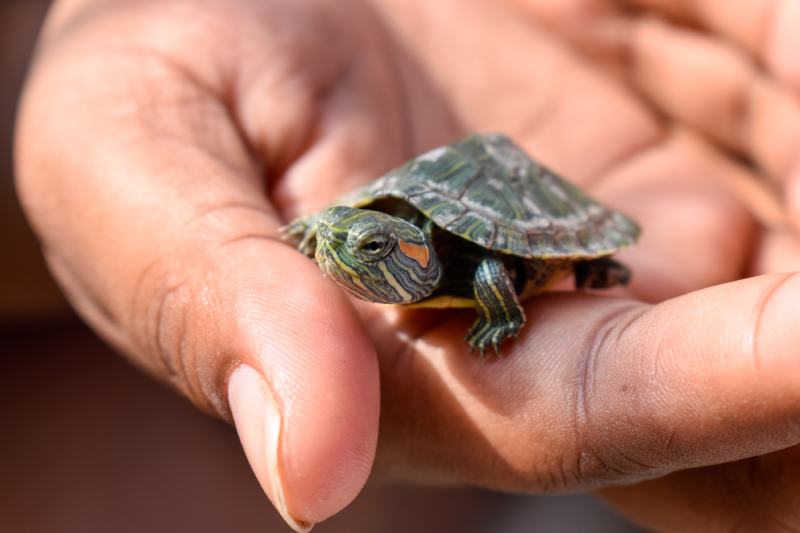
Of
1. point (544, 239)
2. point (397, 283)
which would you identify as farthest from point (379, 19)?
point (397, 283)

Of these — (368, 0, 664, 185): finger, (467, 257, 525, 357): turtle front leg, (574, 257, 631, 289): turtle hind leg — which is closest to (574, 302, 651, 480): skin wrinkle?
(467, 257, 525, 357): turtle front leg

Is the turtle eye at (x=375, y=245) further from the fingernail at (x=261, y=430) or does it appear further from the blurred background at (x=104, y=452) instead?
the blurred background at (x=104, y=452)

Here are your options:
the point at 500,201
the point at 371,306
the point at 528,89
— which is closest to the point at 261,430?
the point at 371,306

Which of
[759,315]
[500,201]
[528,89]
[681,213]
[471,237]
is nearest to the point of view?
[759,315]

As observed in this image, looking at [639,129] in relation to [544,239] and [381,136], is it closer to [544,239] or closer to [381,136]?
[381,136]

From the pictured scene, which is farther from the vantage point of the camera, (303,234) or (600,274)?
(600,274)

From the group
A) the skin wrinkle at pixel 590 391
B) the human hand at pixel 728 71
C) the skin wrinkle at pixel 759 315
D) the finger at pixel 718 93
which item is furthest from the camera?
the finger at pixel 718 93

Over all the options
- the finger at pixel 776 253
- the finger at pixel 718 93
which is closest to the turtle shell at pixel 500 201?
the finger at pixel 776 253

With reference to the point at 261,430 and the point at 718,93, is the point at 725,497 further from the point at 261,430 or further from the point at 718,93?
the point at 718,93
